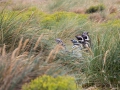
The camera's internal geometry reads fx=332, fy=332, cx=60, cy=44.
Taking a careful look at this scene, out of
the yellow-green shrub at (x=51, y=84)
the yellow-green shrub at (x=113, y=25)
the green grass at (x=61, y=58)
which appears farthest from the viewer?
the yellow-green shrub at (x=113, y=25)

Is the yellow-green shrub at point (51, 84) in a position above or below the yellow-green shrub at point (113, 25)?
below

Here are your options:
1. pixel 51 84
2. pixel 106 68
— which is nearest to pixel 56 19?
pixel 106 68

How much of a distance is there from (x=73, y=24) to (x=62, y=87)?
4.51m

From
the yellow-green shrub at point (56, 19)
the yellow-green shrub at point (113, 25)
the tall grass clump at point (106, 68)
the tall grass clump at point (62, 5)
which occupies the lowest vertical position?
the tall grass clump at point (106, 68)

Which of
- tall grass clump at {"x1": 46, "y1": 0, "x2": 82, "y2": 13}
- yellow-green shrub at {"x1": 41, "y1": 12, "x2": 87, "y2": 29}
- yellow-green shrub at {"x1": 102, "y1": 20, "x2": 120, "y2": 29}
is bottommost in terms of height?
yellow-green shrub at {"x1": 102, "y1": 20, "x2": 120, "y2": 29}

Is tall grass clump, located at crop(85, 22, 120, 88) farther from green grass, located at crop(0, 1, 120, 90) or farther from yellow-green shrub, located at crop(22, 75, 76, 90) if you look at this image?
yellow-green shrub, located at crop(22, 75, 76, 90)

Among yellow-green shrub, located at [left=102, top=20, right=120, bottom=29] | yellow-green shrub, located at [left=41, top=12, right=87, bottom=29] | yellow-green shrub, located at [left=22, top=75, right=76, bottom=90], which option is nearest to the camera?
yellow-green shrub, located at [left=22, top=75, right=76, bottom=90]

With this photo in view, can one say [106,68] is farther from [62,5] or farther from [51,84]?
[62,5]

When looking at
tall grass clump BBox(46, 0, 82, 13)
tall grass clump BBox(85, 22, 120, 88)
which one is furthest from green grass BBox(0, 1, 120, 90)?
tall grass clump BBox(46, 0, 82, 13)

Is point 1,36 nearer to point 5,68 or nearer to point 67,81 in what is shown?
point 5,68

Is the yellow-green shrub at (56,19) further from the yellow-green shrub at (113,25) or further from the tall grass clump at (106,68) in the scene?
the tall grass clump at (106,68)

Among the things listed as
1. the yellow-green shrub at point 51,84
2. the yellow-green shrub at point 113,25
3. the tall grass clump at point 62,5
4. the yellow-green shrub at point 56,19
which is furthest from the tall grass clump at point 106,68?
the tall grass clump at point 62,5

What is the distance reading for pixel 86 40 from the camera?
18.7 ft

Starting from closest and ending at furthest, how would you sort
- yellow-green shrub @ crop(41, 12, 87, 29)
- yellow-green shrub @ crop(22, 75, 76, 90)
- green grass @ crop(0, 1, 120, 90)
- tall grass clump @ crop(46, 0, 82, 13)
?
yellow-green shrub @ crop(22, 75, 76, 90)
green grass @ crop(0, 1, 120, 90)
yellow-green shrub @ crop(41, 12, 87, 29)
tall grass clump @ crop(46, 0, 82, 13)
